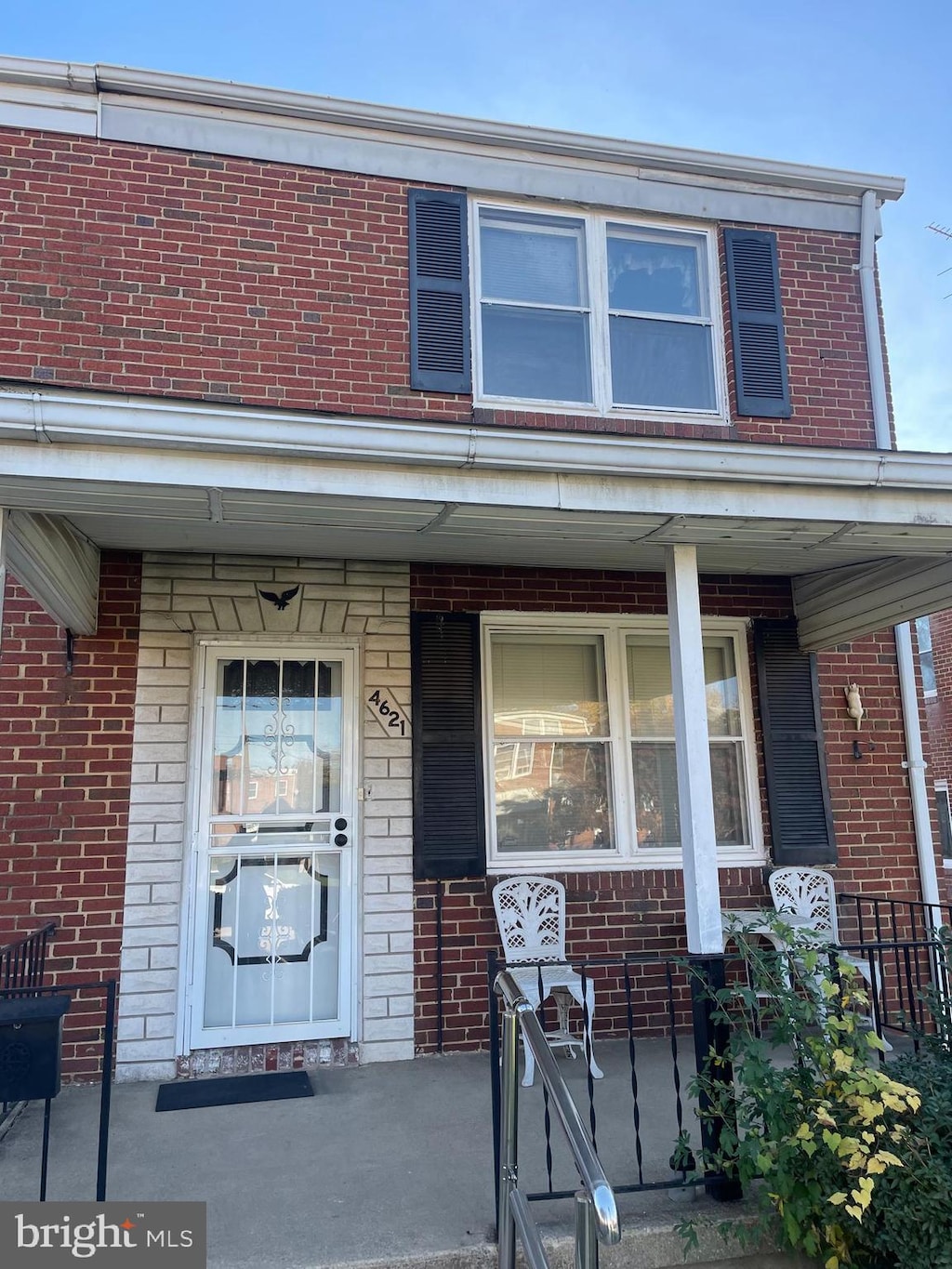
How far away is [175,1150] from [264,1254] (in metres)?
1.01

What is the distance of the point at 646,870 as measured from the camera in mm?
5309

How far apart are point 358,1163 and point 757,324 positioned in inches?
210

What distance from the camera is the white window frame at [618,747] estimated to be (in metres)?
5.24

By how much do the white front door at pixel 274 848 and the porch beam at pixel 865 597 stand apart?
2954mm

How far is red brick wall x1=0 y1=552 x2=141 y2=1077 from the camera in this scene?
4.51 meters

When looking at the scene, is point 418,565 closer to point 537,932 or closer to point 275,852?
point 275,852

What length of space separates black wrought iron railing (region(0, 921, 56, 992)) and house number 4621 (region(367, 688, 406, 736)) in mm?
2036

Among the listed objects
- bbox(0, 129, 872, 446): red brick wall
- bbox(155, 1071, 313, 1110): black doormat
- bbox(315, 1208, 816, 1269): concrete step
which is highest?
bbox(0, 129, 872, 446): red brick wall

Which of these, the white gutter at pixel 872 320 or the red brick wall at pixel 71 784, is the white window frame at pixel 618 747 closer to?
the white gutter at pixel 872 320

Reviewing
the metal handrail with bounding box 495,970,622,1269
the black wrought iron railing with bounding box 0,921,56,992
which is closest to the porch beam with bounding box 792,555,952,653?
the metal handrail with bounding box 495,970,622,1269

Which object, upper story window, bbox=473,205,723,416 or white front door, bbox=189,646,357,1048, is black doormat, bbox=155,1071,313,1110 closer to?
white front door, bbox=189,646,357,1048

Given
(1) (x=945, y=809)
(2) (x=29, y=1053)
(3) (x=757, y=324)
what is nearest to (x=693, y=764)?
(2) (x=29, y=1053)

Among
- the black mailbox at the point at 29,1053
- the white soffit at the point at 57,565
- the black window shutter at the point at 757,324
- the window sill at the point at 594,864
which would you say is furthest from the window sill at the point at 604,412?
the black mailbox at the point at 29,1053
